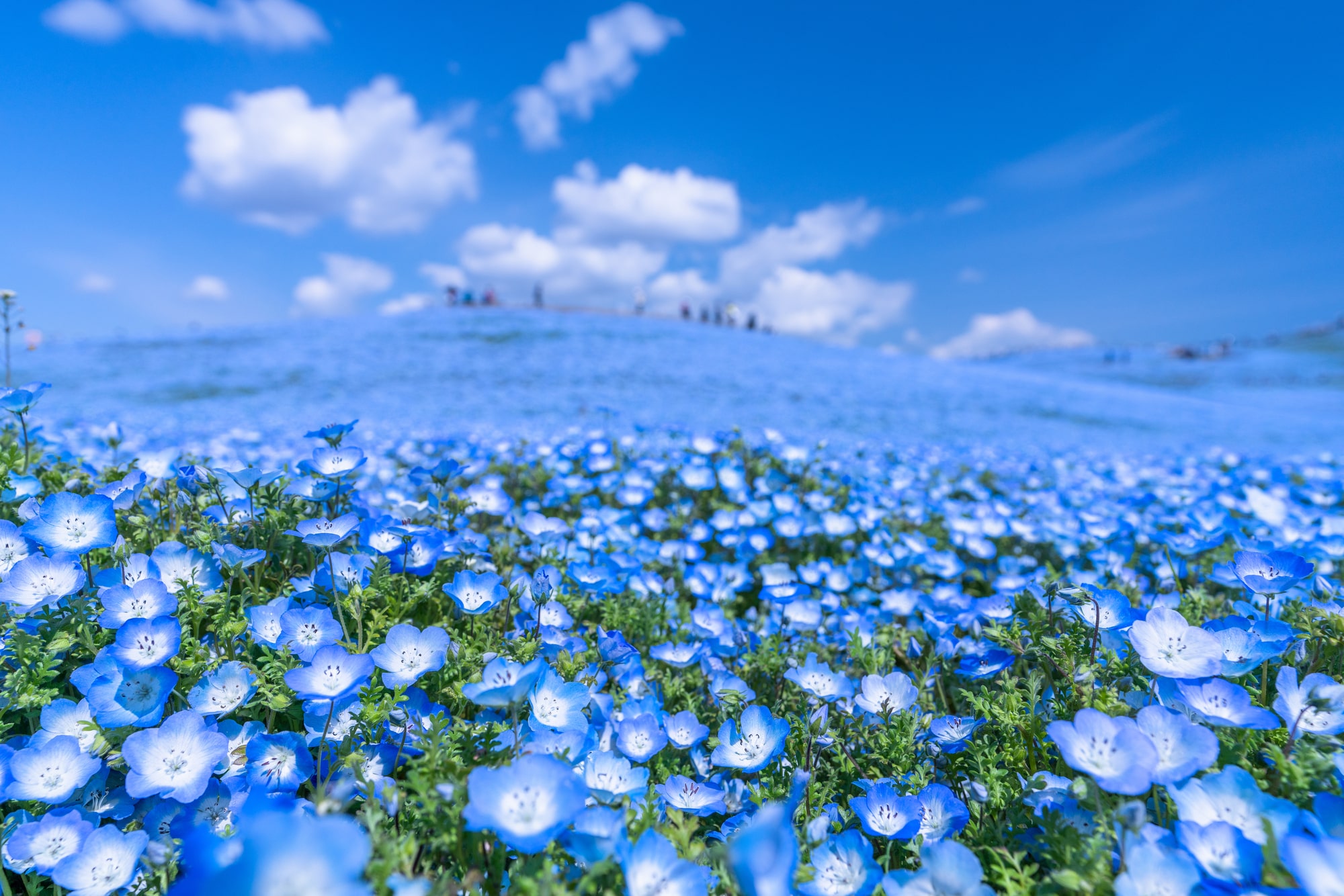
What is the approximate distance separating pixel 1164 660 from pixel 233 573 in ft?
7.38

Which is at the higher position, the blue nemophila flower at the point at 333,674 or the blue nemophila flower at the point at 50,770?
the blue nemophila flower at the point at 333,674

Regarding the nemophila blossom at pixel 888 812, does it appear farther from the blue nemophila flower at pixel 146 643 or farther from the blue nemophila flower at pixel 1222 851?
the blue nemophila flower at pixel 146 643

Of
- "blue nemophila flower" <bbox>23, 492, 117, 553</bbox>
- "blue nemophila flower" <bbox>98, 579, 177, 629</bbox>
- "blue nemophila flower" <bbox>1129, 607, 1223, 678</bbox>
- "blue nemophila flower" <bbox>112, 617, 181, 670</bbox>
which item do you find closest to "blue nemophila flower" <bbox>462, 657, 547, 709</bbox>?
"blue nemophila flower" <bbox>112, 617, 181, 670</bbox>

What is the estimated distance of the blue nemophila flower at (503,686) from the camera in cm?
Result: 124

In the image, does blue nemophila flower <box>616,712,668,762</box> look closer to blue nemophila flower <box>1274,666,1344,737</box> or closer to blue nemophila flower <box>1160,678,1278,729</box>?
blue nemophila flower <box>1160,678,1278,729</box>

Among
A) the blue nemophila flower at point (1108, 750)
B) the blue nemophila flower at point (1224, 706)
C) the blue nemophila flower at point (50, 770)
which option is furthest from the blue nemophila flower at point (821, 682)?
the blue nemophila flower at point (50, 770)

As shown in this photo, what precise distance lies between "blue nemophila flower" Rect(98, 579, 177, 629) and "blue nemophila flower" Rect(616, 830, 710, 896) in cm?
122

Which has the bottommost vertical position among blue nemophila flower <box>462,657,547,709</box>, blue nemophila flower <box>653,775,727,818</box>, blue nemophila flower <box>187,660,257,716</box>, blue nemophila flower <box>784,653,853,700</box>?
blue nemophila flower <box>653,775,727,818</box>

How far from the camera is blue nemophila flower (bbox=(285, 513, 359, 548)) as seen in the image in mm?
1665

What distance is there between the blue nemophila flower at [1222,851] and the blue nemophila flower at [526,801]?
40.1 inches

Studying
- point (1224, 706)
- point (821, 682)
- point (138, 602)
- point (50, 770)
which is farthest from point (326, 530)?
point (1224, 706)

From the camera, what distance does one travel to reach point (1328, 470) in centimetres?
554

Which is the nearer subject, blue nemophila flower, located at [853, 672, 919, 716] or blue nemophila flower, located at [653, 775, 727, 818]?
blue nemophila flower, located at [653, 775, 727, 818]

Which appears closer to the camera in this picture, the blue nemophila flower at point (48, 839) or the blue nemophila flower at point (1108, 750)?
the blue nemophila flower at point (1108, 750)
